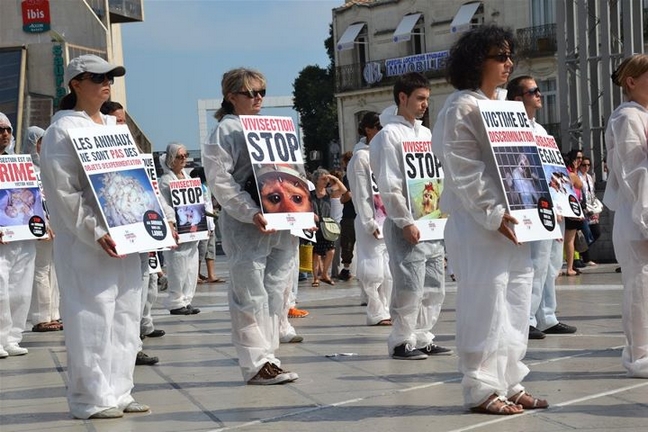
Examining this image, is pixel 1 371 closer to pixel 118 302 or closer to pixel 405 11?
pixel 118 302

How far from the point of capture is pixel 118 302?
22.6ft

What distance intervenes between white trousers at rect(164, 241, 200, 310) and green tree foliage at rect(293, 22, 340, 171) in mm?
64437

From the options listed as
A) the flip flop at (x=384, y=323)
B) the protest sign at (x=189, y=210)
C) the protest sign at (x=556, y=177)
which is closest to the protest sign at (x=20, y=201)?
the protest sign at (x=189, y=210)

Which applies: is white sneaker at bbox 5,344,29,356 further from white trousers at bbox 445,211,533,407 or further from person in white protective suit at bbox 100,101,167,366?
white trousers at bbox 445,211,533,407

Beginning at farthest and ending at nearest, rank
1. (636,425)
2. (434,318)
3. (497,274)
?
(434,318), (497,274), (636,425)

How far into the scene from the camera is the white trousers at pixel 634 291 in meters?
7.49

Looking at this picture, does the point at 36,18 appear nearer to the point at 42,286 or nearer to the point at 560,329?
the point at 42,286

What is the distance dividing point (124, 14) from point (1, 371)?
69692 mm

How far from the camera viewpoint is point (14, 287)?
10727mm

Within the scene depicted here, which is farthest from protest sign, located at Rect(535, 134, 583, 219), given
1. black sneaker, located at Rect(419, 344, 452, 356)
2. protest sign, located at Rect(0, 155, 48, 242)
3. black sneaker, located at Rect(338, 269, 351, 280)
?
black sneaker, located at Rect(338, 269, 351, 280)

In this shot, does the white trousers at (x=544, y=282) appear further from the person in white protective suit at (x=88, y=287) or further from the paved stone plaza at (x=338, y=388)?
the person in white protective suit at (x=88, y=287)

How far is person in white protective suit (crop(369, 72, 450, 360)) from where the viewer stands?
882 cm

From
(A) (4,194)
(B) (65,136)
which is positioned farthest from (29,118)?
(B) (65,136)

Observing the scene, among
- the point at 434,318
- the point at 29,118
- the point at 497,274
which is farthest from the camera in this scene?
the point at 29,118
